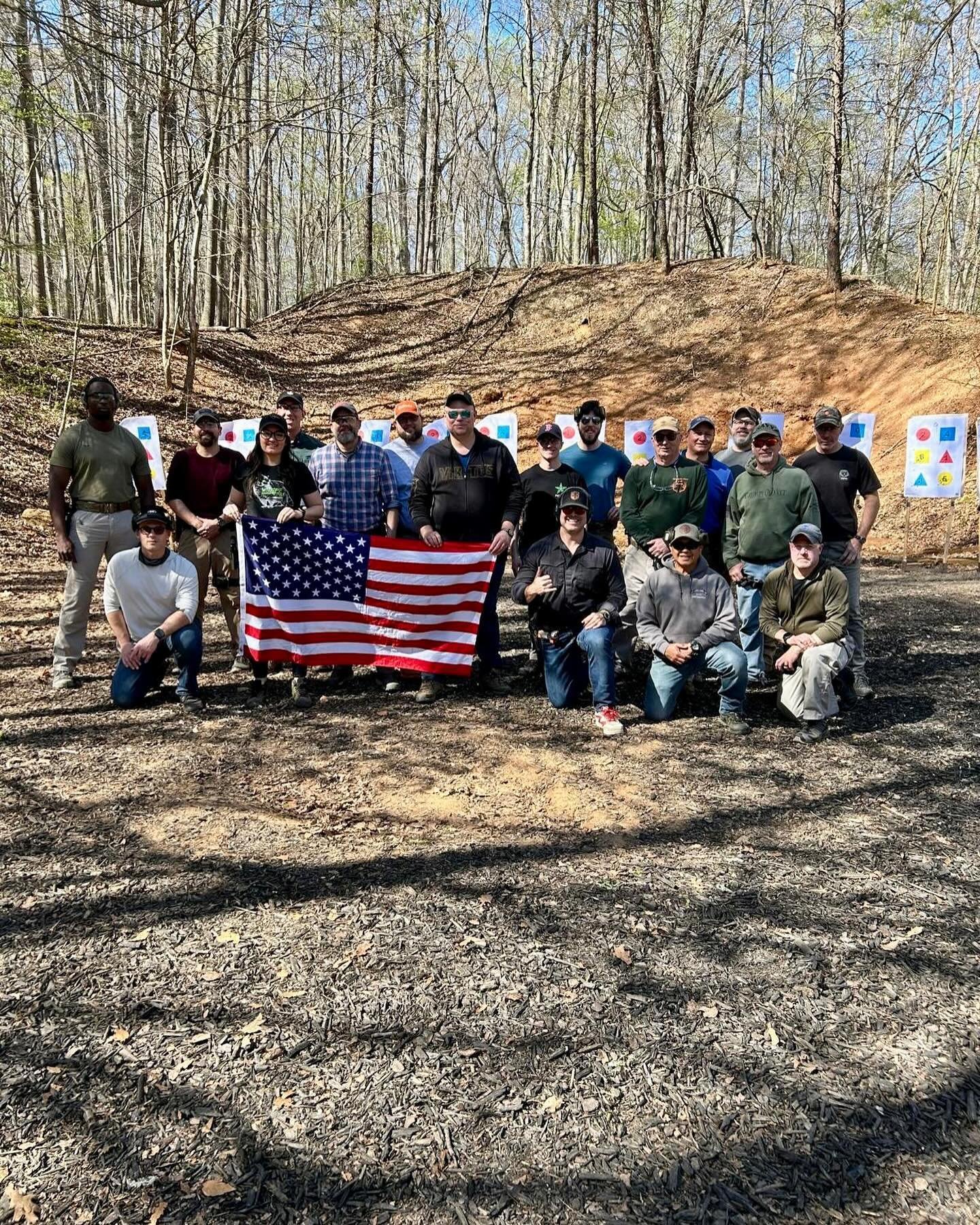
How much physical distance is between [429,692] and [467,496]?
1.53m

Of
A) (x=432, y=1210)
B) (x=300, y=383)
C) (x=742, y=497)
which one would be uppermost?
(x=300, y=383)

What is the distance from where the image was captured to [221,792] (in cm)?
467

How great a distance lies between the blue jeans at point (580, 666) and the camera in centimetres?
589

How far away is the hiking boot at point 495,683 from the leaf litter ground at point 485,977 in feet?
3.30

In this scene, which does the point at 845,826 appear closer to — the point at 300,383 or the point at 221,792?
the point at 221,792

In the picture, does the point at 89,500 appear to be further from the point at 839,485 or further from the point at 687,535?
the point at 839,485

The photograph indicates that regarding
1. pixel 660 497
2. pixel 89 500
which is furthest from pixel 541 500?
pixel 89 500

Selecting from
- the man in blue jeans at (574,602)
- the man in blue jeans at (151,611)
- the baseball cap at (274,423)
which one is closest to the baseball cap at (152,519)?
the man in blue jeans at (151,611)

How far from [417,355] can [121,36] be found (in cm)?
1642

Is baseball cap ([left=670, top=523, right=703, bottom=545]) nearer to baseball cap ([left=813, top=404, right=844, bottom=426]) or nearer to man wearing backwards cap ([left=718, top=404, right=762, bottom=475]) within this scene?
baseball cap ([left=813, top=404, right=844, bottom=426])

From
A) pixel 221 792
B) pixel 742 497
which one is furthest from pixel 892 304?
pixel 221 792

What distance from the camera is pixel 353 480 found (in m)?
6.59

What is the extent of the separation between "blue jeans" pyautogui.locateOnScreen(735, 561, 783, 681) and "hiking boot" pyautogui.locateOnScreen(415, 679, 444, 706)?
90.4 inches

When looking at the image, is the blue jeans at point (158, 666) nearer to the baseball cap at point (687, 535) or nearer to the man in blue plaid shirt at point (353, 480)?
the man in blue plaid shirt at point (353, 480)
